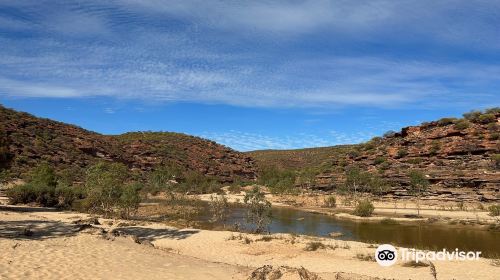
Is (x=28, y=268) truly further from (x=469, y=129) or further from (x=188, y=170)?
(x=188, y=170)

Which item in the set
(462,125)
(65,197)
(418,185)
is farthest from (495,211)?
(65,197)

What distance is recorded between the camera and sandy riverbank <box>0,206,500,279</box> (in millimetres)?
13797

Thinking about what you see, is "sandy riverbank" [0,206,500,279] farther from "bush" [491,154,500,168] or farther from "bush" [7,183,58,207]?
"bush" [491,154,500,168]

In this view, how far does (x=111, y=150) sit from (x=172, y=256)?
7604 cm

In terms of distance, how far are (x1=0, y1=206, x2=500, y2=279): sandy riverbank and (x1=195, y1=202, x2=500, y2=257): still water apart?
537 cm

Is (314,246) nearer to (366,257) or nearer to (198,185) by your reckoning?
(366,257)

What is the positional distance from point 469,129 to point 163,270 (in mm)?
72760

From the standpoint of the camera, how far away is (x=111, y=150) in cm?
8938

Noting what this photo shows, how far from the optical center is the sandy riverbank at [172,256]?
1380 cm

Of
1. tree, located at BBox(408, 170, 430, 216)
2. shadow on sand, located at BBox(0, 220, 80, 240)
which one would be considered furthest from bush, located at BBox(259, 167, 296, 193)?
shadow on sand, located at BBox(0, 220, 80, 240)

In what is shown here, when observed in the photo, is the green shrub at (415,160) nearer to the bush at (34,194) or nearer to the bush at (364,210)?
the bush at (364,210)

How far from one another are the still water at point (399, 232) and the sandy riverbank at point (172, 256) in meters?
5.37

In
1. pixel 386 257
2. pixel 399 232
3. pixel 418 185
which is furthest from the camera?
pixel 418 185

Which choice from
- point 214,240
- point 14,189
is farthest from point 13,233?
point 14,189
